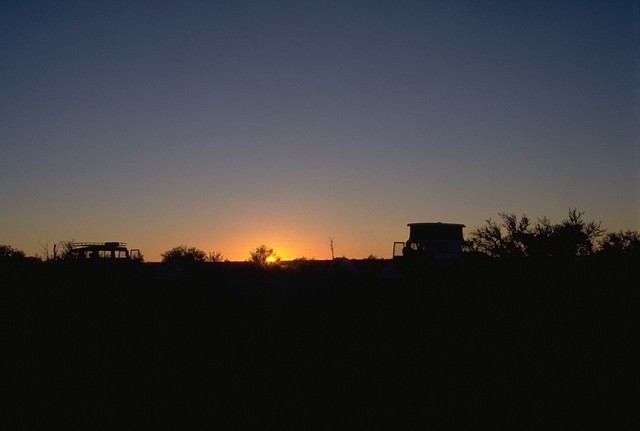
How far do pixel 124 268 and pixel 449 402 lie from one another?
72.8ft

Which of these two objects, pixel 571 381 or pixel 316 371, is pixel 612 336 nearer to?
pixel 571 381

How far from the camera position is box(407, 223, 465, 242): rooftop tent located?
31.7 metres

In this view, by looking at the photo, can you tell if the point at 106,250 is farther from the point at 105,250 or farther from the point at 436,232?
the point at 436,232

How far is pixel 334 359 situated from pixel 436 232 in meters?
24.1

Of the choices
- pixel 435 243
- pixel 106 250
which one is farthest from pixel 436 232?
pixel 106 250

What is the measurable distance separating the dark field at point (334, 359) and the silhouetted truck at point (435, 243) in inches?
581

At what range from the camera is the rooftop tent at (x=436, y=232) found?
104ft

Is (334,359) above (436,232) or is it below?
below

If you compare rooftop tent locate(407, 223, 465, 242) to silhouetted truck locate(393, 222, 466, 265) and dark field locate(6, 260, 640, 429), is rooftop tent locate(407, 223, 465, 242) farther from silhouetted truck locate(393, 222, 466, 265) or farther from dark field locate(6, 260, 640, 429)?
dark field locate(6, 260, 640, 429)

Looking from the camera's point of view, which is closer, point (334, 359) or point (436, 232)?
point (334, 359)

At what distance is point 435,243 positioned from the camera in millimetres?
31219

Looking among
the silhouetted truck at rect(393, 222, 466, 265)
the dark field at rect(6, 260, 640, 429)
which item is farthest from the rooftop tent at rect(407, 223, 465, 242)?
the dark field at rect(6, 260, 640, 429)

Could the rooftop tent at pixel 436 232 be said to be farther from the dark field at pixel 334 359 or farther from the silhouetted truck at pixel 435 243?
the dark field at pixel 334 359

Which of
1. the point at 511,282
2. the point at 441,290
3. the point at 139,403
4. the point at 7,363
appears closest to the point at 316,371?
the point at 139,403
